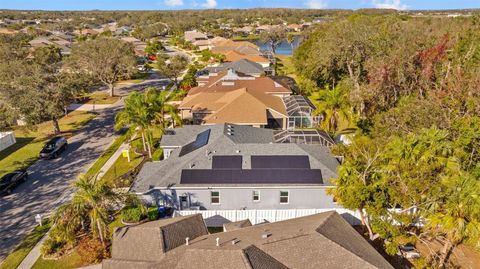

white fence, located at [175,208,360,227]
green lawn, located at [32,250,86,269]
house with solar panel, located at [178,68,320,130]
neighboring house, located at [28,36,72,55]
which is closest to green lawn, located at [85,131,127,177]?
house with solar panel, located at [178,68,320,130]

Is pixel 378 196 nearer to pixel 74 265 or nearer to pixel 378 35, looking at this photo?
pixel 74 265

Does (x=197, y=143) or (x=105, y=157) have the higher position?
(x=197, y=143)

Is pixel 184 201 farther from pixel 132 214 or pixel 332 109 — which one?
pixel 332 109

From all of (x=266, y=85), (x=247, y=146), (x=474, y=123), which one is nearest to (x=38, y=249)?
(x=247, y=146)

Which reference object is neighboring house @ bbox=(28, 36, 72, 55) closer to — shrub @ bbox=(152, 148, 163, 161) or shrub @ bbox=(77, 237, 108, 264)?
shrub @ bbox=(152, 148, 163, 161)

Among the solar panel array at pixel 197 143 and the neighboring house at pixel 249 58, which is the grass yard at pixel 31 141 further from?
the neighboring house at pixel 249 58

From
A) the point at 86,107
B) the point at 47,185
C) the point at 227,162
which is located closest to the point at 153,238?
Answer: the point at 227,162

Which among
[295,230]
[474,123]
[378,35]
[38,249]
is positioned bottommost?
[38,249]
